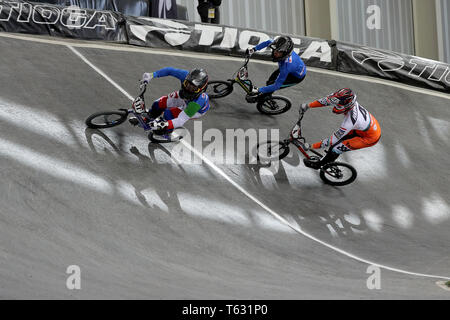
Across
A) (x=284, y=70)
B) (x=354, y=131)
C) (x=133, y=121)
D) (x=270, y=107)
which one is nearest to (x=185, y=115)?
(x=133, y=121)

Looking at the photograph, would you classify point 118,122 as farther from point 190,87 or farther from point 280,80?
point 280,80

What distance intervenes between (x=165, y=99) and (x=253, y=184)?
1.92 meters

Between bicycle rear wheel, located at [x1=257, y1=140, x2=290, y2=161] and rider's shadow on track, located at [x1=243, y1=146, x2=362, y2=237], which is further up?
bicycle rear wheel, located at [x1=257, y1=140, x2=290, y2=161]

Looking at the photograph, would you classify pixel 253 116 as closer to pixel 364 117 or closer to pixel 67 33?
pixel 364 117

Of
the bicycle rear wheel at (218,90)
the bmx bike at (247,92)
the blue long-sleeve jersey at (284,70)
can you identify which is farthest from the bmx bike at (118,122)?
the blue long-sleeve jersey at (284,70)

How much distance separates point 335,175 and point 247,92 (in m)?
2.28

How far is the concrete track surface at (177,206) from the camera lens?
7504mm

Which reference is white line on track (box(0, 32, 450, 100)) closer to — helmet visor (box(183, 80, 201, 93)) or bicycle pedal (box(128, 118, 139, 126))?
bicycle pedal (box(128, 118, 139, 126))

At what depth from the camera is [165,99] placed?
10680 millimetres

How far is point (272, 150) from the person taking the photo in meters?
11.4

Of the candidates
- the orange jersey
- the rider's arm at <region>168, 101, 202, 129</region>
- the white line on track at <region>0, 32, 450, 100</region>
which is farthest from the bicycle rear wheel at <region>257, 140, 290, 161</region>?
the white line on track at <region>0, 32, 450, 100</region>

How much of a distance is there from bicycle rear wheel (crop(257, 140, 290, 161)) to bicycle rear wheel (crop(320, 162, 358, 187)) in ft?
2.28

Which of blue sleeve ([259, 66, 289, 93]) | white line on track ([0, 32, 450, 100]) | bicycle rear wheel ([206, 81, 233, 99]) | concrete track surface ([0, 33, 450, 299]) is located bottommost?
concrete track surface ([0, 33, 450, 299])

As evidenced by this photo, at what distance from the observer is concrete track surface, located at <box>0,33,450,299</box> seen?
7504mm
